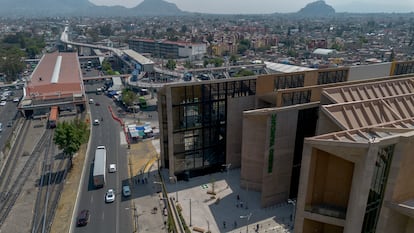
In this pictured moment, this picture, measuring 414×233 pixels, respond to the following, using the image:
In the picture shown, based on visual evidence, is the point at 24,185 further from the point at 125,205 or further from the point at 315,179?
the point at 315,179

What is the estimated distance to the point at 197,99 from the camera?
42.7 meters

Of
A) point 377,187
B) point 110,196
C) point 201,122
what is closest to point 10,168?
point 110,196

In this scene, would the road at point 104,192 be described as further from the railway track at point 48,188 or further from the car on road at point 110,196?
the railway track at point 48,188

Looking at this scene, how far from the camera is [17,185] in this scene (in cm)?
4559

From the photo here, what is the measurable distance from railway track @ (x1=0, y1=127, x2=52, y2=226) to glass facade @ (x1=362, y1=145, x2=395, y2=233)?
4077 cm

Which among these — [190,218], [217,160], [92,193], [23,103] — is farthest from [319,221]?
[23,103]

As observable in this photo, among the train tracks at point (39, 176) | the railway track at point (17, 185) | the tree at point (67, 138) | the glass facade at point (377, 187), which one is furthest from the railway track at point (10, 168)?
the glass facade at point (377, 187)

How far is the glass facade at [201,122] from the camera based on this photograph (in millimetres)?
42375

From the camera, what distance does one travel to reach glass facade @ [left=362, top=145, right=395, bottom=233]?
23.8m

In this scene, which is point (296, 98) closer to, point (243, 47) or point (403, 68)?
point (403, 68)

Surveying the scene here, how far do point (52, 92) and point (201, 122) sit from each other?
58085mm

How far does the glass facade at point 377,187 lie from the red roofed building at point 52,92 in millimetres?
72729

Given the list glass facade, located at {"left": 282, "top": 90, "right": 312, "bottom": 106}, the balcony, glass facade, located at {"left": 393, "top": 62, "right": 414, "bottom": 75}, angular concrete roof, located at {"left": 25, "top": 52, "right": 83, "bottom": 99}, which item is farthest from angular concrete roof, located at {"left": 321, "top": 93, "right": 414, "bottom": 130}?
angular concrete roof, located at {"left": 25, "top": 52, "right": 83, "bottom": 99}

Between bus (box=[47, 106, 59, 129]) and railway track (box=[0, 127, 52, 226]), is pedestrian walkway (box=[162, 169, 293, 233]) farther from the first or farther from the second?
bus (box=[47, 106, 59, 129])
